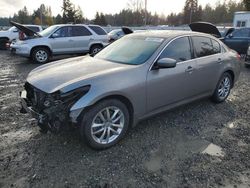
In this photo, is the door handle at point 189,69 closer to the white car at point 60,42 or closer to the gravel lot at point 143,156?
the gravel lot at point 143,156

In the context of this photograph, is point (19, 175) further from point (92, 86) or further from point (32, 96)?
point (92, 86)

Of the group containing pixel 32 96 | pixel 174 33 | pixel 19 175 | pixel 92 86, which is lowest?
pixel 19 175

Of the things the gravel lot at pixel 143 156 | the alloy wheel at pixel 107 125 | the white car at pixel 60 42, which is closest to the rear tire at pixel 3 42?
the white car at pixel 60 42

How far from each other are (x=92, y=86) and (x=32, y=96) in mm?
1074

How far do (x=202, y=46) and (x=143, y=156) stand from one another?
2620 mm

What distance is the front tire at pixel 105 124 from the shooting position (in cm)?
321

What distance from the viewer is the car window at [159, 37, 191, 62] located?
403 cm

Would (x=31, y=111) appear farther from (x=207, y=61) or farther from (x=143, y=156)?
(x=207, y=61)

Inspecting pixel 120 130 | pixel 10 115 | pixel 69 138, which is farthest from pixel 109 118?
pixel 10 115

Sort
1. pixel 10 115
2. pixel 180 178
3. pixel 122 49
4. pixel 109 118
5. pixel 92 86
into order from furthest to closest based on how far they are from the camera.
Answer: pixel 10 115 → pixel 122 49 → pixel 109 118 → pixel 92 86 → pixel 180 178

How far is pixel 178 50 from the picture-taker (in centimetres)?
425

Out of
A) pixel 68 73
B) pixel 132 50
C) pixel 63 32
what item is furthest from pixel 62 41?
pixel 68 73

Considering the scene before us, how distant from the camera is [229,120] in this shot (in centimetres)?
464

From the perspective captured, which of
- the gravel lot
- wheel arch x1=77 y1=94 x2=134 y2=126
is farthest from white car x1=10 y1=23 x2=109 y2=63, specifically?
wheel arch x1=77 y1=94 x2=134 y2=126
